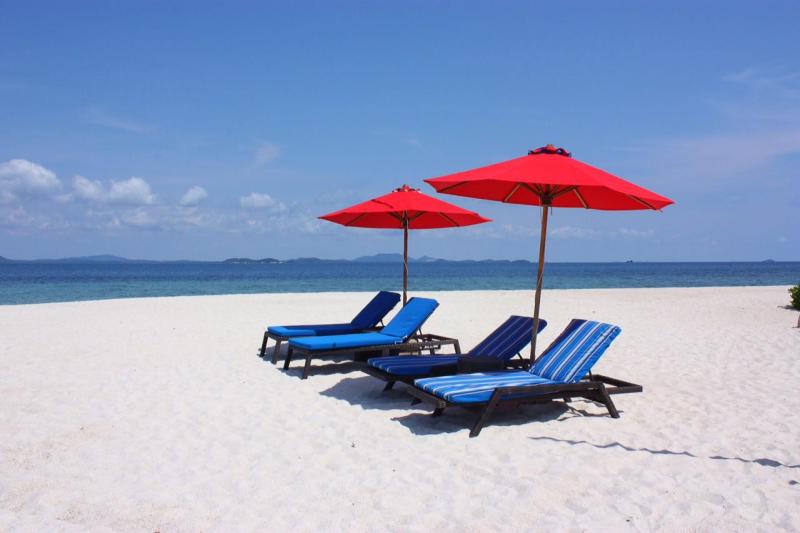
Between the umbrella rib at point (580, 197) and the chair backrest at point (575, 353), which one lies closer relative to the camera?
the chair backrest at point (575, 353)

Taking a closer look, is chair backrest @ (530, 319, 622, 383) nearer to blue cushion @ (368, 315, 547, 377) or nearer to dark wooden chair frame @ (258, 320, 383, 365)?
blue cushion @ (368, 315, 547, 377)

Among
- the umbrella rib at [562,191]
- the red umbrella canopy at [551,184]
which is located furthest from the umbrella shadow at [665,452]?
the umbrella rib at [562,191]

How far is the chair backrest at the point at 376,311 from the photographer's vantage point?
332 inches

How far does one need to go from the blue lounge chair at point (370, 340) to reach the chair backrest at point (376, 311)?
1.65 feet

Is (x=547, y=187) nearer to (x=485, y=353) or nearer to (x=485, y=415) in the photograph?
(x=485, y=353)

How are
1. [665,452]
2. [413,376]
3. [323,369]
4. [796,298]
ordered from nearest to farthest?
[665,452] → [413,376] → [323,369] → [796,298]

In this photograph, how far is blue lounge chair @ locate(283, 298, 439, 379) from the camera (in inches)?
269

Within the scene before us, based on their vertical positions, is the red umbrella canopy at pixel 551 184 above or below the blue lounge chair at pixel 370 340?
above

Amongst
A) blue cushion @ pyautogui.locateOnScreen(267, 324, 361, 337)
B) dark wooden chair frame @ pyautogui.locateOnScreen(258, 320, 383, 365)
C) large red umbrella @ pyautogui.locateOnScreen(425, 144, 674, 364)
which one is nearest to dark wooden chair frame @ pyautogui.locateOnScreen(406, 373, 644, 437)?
large red umbrella @ pyautogui.locateOnScreen(425, 144, 674, 364)

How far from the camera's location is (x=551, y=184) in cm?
517

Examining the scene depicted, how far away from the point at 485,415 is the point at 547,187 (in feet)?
8.77

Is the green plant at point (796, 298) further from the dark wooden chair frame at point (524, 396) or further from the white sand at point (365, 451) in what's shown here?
the dark wooden chair frame at point (524, 396)

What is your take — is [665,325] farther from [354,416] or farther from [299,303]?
[299,303]

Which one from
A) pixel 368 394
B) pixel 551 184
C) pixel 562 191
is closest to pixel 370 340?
pixel 368 394
